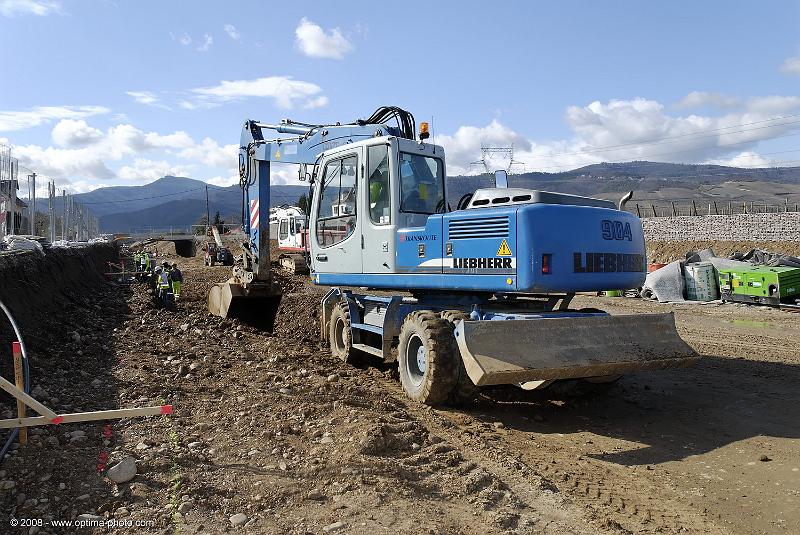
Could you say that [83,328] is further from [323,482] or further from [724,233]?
[724,233]

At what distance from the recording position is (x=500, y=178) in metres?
8.14

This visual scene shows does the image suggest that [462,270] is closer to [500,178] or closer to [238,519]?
[500,178]

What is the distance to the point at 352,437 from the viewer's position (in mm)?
5184

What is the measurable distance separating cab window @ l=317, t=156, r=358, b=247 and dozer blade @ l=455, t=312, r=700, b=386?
112 inches

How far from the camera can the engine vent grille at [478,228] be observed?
634 cm

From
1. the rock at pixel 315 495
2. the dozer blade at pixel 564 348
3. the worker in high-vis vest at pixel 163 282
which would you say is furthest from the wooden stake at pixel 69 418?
the worker in high-vis vest at pixel 163 282

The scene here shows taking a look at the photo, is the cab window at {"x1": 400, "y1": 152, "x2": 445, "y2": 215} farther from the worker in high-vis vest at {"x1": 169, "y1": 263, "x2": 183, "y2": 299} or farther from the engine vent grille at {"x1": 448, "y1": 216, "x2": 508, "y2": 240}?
Result: the worker in high-vis vest at {"x1": 169, "y1": 263, "x2": 183, "y2": 299}

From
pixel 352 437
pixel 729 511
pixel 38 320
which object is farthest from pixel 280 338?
pixel 729 511

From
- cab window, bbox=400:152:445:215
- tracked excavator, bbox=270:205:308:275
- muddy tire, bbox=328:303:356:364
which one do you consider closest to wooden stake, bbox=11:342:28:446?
cab window, bbox=400:152:445:215

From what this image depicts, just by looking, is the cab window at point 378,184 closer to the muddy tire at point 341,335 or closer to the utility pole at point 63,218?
the muddy tire at point 341,335

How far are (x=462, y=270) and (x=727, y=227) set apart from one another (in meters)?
32.8

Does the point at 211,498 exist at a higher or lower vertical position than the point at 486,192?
lower

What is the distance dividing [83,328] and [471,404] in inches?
266

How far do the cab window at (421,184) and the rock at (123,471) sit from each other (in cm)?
429
